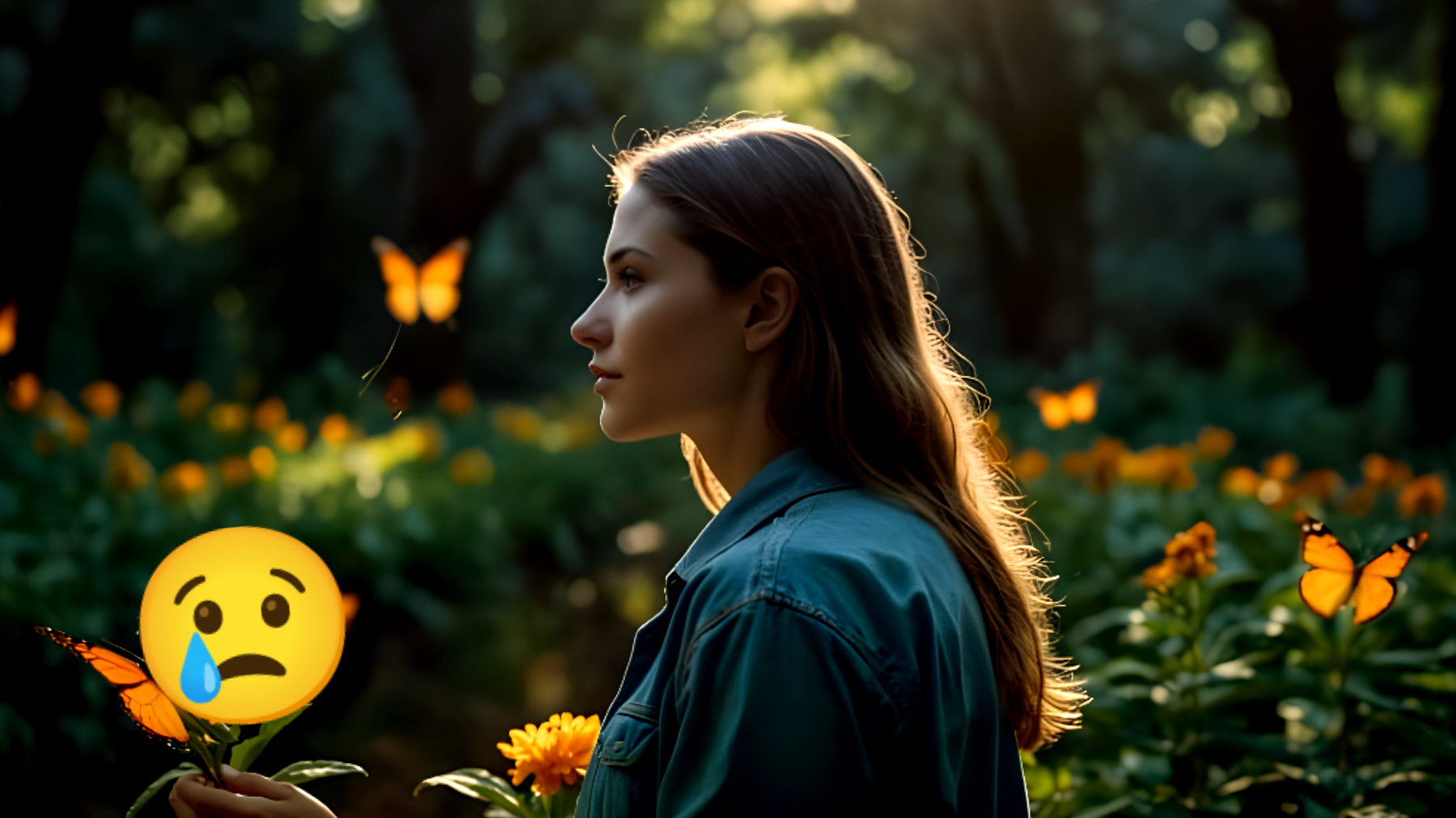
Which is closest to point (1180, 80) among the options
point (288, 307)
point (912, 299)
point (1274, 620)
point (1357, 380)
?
point (1357, 380)

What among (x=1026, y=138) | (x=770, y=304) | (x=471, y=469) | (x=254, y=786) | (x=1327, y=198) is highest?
(x=770, y=304)

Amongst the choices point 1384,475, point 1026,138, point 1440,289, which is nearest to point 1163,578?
point 1384,475

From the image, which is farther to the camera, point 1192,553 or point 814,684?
point 1192,553

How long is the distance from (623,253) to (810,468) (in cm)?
42

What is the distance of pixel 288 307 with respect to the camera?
16312 millimetres

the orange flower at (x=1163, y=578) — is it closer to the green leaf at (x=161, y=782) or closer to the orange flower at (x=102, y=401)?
the green leaf at (x=161, y=782)

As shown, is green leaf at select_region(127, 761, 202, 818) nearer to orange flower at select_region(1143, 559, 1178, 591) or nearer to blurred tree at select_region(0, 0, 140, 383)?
orange flower at select_region(1143, 559, 1178, 591)

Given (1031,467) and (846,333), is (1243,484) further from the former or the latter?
(846,333)

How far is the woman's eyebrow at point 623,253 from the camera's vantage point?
66.1 inches

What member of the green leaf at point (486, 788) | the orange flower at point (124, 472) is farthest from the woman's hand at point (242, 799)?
the orange flower at point (124, 472)

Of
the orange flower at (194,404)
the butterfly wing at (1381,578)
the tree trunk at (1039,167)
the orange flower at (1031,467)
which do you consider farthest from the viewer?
the tree trunk at (1039,167)

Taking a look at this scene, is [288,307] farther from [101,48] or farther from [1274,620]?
[1274,620]

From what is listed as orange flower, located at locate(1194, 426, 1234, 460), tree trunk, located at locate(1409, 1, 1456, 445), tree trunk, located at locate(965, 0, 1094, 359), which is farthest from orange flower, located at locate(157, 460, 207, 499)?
tree trunk, located at locate(965, 0, 1094, 359)

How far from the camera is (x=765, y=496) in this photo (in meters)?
1.60
